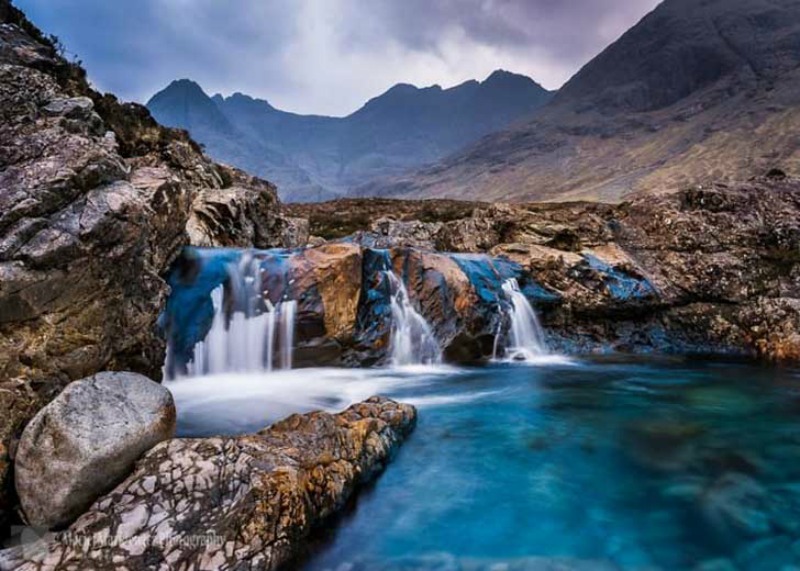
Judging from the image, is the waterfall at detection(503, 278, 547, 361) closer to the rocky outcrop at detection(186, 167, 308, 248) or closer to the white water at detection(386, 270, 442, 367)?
the white water at detection(386, 270, 442, 367)

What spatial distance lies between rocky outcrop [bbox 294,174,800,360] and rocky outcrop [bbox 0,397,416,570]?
9688 millimetres

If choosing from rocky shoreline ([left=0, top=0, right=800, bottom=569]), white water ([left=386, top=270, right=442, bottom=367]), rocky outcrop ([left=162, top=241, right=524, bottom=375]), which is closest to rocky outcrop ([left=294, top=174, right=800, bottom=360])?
rocky shoreline ([left=0, top=0, right=800, bottom=569])

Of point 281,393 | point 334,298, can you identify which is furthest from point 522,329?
point 281,393

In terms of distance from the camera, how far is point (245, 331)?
10320 mm

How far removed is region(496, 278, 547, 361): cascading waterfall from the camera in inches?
523

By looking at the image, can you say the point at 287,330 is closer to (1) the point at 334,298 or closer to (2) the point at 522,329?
(1) the point at 334,298

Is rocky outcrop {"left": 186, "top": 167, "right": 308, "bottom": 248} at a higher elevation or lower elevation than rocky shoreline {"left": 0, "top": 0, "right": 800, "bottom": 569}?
higher

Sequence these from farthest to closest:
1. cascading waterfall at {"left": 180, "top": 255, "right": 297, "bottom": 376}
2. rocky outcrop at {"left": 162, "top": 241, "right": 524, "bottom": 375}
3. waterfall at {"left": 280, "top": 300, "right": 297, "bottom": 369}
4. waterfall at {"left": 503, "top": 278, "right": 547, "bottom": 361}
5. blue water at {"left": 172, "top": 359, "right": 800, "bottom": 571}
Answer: waterfall at {"left": 503, "top": 278, "right": 547, "bottom": 361} < waterfall at {"left": 280, "top": 300, "right": 297, "bottom": 369} < rocky outcrop at {"left": 162, "top": 241, "right": 524, "bottom": 375} < cascading waterfall at {"left": 180, "top": 255, "right": 297, "bottom": 376} < blue water at {"left": 172, "top": 359, "right": 800, "bottom": 571}

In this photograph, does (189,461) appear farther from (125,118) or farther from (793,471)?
(125,118)

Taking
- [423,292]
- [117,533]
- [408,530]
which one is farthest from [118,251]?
[423,292]

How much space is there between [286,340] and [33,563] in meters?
7.01

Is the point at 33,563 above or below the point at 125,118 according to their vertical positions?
below

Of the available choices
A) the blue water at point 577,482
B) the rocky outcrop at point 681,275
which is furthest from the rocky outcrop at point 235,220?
the rocky outcrop at point 681,275

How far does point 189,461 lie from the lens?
4242 mm
